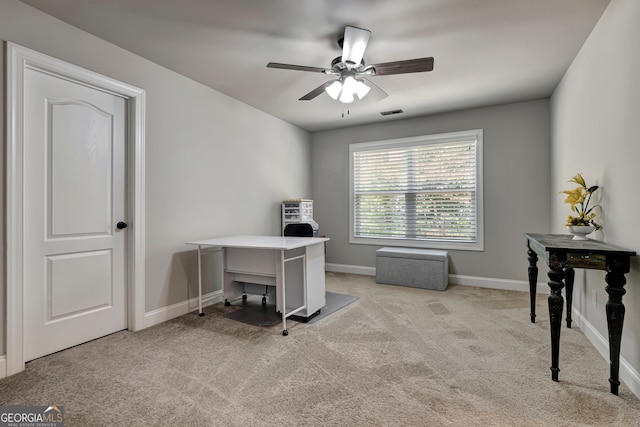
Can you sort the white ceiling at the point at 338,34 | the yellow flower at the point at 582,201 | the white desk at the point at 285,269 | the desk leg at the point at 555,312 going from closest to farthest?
the desk leg at the point at 555,312, the white ceiling at the point at 338,34, the yellow flower at the point at 582,201, the white desk at the point at 285,269

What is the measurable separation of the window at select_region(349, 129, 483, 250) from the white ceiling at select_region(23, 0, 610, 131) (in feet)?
3.42

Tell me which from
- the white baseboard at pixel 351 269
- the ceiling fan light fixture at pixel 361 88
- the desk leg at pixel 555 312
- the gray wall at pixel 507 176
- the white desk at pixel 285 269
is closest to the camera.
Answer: the desk leg at pixel 555 312

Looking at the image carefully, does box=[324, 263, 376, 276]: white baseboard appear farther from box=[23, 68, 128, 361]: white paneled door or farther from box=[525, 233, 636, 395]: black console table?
box=[23, 68, 128, 361]: white paneled door

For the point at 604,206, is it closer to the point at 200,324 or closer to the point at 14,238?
the point at 200,324

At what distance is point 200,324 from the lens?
2.94 metres

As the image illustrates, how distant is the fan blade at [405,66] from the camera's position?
2.20 metres

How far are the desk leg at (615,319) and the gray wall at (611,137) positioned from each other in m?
0.11

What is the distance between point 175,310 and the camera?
3131 millimetres

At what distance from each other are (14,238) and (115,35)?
172cm

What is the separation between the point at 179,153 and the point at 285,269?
1.64 metres

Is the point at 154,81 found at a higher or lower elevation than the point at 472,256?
higher

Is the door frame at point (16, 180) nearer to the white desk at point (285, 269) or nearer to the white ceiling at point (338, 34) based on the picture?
the white ceiling at point (338, 34)

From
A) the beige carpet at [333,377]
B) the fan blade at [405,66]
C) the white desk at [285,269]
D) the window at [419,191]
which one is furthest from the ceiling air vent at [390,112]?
the beige carpet at [333,377]

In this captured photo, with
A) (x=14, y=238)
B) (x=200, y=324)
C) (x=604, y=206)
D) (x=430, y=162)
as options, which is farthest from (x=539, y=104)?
(x=14, y=238)
